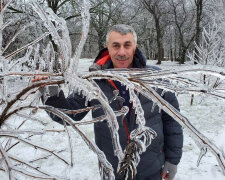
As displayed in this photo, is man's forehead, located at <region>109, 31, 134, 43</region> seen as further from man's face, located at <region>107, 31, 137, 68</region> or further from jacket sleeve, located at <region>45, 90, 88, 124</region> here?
jacket sleeve, located at <region>45, 90, 88, 124</region>

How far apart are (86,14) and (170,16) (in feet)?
91.4

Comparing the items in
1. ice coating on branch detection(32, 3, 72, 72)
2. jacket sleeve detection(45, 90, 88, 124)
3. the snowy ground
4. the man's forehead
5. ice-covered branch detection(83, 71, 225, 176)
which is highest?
the man's forehead

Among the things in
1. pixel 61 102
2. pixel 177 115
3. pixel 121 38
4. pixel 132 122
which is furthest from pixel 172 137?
pixel 177 115

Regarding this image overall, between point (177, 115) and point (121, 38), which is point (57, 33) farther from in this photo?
point (121, 38)

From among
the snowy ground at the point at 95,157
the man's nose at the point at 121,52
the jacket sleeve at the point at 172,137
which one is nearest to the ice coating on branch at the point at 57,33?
the man's nose at the point at 121,52

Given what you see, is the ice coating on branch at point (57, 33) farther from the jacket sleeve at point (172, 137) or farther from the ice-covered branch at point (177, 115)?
the jacket sleeve at point (172, 137)

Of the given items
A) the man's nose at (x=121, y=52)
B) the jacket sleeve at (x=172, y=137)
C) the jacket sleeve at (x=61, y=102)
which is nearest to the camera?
the jacket sleeve at (x=61, y=102)

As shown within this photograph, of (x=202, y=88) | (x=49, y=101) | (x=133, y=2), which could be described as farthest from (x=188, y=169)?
(x=133, y=2)

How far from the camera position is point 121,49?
2.10m

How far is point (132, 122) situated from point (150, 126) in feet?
0.70

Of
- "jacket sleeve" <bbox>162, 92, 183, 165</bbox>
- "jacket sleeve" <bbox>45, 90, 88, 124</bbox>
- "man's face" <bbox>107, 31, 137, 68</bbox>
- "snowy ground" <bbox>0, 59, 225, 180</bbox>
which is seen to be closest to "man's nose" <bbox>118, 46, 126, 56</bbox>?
"man's face" <bbox>107, 31, 137, 68</bbox>

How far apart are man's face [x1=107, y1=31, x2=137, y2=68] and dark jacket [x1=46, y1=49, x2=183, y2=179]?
0.23 ft

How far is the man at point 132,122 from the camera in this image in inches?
78.4

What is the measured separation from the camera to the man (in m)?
1.99
